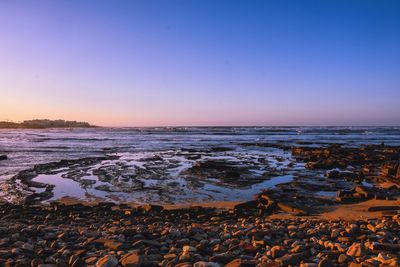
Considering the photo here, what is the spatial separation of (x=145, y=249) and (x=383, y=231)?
175 inches

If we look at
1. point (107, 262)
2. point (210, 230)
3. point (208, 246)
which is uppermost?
point (107, 262)

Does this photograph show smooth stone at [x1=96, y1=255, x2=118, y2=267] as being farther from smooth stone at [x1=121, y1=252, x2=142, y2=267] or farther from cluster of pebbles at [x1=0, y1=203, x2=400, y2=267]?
smooth stone at [x1=121, y1=252, x2=142, y2=267]

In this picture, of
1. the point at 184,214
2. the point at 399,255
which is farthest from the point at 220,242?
the point at 184,214

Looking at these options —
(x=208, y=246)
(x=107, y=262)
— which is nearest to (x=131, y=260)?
(x=107, y=262)

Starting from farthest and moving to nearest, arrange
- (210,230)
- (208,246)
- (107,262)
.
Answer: (210,230) → (208,246) → (107,262)

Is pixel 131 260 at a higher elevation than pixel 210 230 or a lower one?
higher

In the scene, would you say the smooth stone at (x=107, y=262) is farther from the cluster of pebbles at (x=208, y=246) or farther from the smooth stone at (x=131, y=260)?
the smooth stone at (x=131, y=260)

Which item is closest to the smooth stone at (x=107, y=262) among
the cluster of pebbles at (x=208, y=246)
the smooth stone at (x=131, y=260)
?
the cluster of pebbles at (x=208, y=246)

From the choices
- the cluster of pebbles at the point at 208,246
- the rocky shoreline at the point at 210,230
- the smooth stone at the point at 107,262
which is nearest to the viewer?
the smooth stone at the point at 107,262

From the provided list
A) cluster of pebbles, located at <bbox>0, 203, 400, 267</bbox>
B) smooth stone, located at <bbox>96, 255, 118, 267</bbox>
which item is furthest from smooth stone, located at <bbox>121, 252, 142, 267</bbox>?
smooth stone, located at <bbox>96, 255, 118, 267</bbox>

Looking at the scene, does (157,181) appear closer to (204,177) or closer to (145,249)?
(204,177)

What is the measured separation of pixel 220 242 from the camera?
20.1ft

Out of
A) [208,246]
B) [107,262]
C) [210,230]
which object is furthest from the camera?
[210,230]

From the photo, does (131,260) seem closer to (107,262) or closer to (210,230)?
(107,262)
